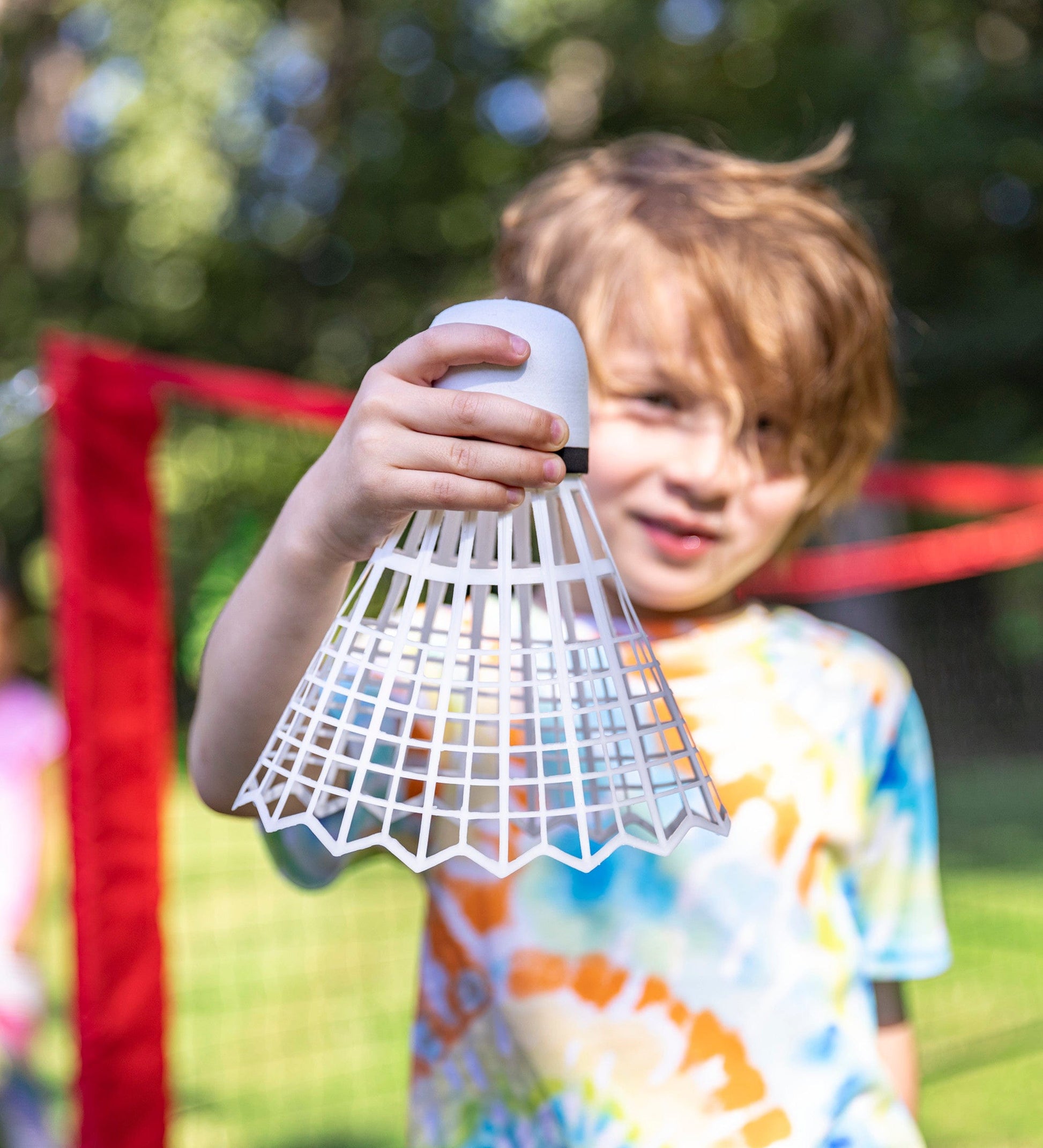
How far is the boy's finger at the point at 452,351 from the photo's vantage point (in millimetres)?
632

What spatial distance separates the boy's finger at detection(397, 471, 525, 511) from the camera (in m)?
0.64

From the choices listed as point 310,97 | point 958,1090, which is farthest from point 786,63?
point 958,1090

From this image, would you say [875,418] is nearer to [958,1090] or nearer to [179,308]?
[958,1090]

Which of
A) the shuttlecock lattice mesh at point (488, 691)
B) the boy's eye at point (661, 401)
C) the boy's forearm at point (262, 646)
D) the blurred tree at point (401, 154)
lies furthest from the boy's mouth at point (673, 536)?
the blurred tree at point (401, 154)

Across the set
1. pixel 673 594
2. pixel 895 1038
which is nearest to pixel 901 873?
pixel 895 1038

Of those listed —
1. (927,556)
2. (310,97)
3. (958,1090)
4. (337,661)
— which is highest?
(310,97)

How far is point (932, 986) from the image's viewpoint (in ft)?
13.3

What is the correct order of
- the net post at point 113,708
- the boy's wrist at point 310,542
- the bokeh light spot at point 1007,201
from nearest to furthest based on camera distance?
the boy's wrist at point 310,542 → the net post at point 113,708 → the bokeh light spot at point 1007,201

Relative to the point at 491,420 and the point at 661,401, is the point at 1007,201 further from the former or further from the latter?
the point at 491,420

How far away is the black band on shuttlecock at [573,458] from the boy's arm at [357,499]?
14 mm

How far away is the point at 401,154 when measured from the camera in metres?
10.7

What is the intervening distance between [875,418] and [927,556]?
4119 millimetres

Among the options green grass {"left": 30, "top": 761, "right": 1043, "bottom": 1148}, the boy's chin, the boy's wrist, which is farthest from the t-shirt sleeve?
the boy's wrist

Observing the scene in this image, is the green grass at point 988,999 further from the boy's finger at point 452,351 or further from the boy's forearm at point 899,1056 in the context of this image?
the boy's finger at point 452,351
